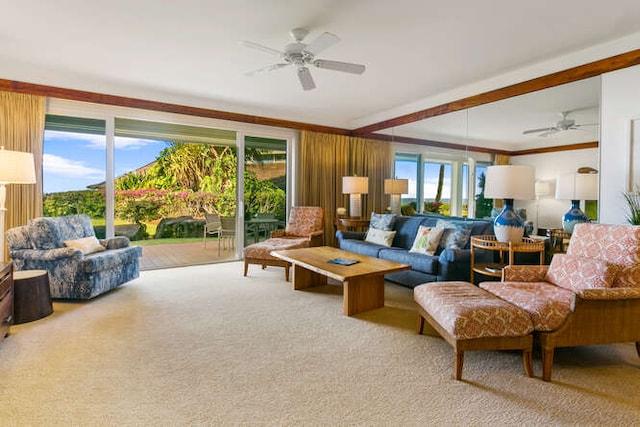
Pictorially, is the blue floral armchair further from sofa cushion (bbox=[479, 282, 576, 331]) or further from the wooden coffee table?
sofa cushion (bbox=[479, 282, 576, 331])

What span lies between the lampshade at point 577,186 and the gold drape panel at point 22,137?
6113 millimetres

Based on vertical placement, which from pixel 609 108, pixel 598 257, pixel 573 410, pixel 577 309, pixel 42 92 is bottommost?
pixel 573 410

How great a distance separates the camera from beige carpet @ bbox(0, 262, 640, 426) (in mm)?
1789

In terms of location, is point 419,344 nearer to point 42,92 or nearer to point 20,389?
point 20,389

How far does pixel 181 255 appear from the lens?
645 centimetres

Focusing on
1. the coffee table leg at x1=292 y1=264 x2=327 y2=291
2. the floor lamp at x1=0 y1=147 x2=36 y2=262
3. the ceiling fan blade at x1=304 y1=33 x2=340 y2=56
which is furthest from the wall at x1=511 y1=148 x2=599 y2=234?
the floor lamp at x1=0 y1=147 x2=36 y2=262

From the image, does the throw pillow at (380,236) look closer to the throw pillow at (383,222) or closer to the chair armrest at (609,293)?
the throw pillow at (383,222)

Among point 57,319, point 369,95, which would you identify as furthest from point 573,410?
point 369,95

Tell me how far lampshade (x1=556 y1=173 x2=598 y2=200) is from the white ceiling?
0.60m

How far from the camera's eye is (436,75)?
4.21m

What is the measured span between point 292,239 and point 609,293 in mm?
3763

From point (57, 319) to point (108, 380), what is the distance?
1471 mm

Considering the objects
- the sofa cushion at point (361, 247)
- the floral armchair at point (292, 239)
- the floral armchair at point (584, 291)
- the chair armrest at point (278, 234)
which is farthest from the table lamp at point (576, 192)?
the chair armrest at point (278, 234)

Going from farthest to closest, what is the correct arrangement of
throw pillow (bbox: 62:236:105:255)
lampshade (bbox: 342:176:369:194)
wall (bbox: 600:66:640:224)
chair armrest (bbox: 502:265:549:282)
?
lampshade (bbox: 342:176:369:194) → throw pillow (bbox: 62:236:105:255) → wall (bbox: 600:66:640:224) → chair armrest (bbox: 502:265:549:282)
